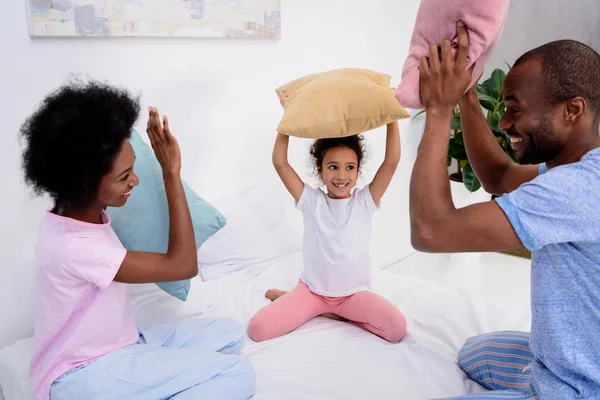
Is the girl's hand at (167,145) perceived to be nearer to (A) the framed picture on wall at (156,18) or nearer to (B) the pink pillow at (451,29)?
(A) the framed picture on wall at (156,18)

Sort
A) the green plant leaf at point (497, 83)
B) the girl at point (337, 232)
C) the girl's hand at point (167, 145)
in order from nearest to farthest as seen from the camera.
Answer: the girl's hand at point (167, 145), the girl at point (337, 232), the green plant leaf at point (497, 83)

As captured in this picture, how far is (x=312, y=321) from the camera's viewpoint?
6.03ft

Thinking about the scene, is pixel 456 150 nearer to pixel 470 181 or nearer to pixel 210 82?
pixel 470 181

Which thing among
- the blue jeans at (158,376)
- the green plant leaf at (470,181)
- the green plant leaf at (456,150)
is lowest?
the blue jeans at (158,376)

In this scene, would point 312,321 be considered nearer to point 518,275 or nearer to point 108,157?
point 108,157

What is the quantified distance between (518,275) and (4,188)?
8.06ft

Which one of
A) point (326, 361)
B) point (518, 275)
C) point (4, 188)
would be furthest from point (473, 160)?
point (518, 275)

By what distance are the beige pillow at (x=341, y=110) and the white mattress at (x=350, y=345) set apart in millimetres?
649

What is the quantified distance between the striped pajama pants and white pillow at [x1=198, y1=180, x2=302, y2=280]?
0.91m

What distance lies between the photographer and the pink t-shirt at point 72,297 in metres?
1.19

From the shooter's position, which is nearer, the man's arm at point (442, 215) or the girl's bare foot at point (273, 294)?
the man's arm at point (442, 215)

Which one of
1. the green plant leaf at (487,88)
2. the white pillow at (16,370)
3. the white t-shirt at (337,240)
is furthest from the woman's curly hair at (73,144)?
the green plant leaf at (487,88)

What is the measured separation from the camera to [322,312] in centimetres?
187

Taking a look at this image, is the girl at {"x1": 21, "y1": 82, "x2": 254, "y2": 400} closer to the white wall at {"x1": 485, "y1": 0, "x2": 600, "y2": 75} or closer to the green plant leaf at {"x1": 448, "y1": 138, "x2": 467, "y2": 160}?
the green plant leaf at {"x1": 448, "y1": 138, "x2": 467, "y2": 160}
